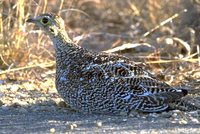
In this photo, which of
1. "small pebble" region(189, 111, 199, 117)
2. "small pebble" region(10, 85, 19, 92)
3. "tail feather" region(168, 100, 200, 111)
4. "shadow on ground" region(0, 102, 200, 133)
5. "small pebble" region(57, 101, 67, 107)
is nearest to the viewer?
"shadow on ground" region(0, 102, 200, 133)

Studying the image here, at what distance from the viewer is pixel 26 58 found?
8734 millimetres

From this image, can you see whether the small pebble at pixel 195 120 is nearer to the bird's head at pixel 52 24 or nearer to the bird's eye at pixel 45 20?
the bird's head at pixel 52 24

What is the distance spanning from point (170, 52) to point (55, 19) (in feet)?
9.35

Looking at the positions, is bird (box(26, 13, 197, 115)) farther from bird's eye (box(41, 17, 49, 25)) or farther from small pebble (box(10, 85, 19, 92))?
small pebble (box(10, 85, 19, 92))

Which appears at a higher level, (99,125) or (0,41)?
(0,41)

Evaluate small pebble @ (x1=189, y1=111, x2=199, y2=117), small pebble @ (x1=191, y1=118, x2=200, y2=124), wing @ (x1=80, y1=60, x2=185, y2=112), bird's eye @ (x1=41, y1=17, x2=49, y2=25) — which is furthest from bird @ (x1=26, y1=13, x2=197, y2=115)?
bird's eye @ (x1=41, y1=17, x2=49, y2=25)

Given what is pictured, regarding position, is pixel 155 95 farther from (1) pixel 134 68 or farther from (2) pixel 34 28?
(2) pixel 34 28

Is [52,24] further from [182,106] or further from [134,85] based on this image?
[182,106]

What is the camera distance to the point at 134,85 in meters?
6.46

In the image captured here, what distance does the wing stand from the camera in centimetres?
640

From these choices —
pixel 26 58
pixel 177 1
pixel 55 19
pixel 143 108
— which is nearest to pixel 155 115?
pixel 143 108

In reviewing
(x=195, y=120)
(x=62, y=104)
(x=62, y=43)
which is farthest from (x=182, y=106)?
(x=62, y=43)

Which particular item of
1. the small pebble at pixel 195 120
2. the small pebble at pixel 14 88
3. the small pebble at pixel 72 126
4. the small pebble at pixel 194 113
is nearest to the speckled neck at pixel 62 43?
the small pebble at pixel 14 88

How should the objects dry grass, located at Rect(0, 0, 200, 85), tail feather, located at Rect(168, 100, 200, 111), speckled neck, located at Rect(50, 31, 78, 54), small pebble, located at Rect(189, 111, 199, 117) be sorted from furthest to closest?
1. dry grass, located at Rect(0, 0, 200, 85)
2. speckled neck, located at Rect(50, 31, 78, 54)
3. tail feather, located at Rect(168, 100, 200, 111)
4. small pebble, located at Rect(189, 111, 199, 117)
